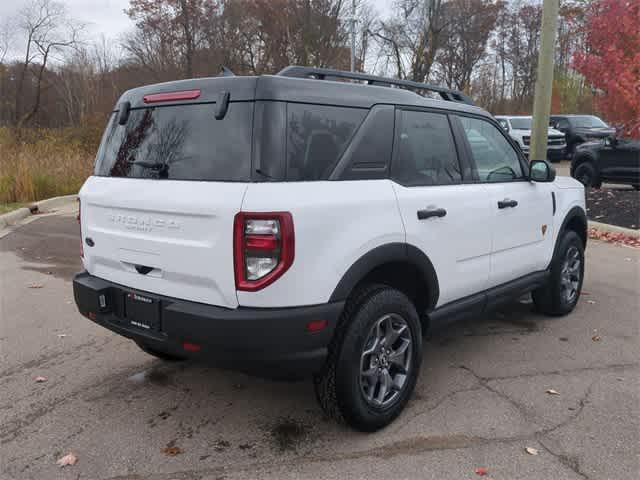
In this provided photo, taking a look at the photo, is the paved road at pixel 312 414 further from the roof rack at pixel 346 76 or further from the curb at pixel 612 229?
the curb at pixel 612 229

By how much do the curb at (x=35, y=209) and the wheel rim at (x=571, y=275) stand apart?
8.63 metres

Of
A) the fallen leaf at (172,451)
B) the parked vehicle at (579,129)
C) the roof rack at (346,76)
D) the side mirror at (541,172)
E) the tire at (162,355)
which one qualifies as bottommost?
the fallen leaf at (172,451)

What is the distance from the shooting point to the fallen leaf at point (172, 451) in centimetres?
288

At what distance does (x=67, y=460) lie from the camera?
9.25ft

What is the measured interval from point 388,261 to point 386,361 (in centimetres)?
60

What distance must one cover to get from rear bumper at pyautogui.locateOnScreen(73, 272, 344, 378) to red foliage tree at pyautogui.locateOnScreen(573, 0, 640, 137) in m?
8.80

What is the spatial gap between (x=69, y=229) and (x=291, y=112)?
768 cm

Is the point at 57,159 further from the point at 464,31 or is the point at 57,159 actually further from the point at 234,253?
the point at 464,31

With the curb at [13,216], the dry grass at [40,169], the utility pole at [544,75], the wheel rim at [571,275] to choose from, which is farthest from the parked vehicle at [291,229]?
the dry grass at [40,169]

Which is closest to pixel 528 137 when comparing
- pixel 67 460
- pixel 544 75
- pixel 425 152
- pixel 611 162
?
pixel 611 162

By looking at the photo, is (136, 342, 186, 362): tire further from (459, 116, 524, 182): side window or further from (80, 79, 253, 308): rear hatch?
(459, 116, 524, 182): side window

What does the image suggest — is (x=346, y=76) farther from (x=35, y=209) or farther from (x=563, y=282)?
(x=35, y=209)

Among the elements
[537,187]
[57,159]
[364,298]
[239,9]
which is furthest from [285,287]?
[239,9]

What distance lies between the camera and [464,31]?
3856 centimetres
